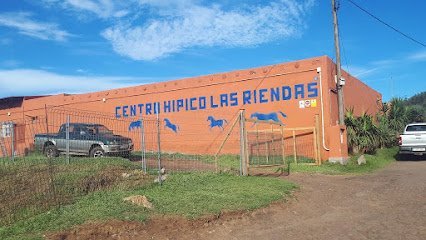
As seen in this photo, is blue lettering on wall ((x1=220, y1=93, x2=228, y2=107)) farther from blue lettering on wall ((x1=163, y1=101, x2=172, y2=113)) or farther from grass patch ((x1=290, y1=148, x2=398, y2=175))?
grass patch ((x1=290, y1=148, x2=398, y2=175))

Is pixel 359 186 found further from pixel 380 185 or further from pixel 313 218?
pixel 313 218

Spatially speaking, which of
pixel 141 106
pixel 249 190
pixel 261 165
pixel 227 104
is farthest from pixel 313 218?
pixel 141 106

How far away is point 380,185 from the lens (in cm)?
1259

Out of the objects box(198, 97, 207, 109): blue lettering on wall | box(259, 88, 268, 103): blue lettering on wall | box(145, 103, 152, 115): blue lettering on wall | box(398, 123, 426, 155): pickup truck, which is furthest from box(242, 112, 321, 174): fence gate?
box(145, 103, 152, 115): blue lettering on wall

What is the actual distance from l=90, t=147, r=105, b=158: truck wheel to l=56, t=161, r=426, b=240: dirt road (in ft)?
23.1

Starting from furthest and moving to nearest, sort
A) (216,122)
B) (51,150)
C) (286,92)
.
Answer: (216,122) < (286,92) < (51,150)

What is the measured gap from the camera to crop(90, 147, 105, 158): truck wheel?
15.3m

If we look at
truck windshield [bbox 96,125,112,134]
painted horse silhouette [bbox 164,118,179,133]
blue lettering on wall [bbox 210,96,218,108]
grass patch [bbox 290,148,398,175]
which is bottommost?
grass patch [bbox 290,148,398,175]

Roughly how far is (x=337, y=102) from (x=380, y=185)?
7.16 metres

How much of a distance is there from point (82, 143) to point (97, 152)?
2.06 ft

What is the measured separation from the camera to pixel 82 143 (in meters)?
15.1

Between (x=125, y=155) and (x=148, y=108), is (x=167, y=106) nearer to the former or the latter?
(x=148, y=108)

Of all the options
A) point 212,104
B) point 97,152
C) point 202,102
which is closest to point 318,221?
point 97,152

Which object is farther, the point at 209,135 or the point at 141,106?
the point at 141,106
